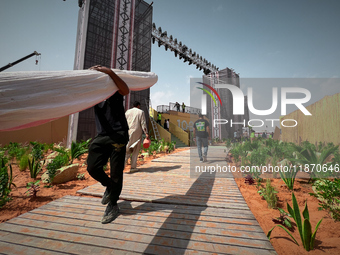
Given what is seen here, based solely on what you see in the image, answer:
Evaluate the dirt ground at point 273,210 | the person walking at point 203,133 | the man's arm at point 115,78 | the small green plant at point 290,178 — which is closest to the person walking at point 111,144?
the man's arm at point 115,78

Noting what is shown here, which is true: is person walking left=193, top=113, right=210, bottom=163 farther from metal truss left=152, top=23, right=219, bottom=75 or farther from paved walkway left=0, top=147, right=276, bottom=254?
metal truss left=152, top=23, right=219, bottom=75

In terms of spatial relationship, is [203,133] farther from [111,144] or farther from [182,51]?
[182,51]

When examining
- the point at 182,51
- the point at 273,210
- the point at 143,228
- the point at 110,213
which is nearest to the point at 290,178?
the point at 273,210

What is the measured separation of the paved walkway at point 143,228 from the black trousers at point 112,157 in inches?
17.0

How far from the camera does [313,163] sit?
3.64 m

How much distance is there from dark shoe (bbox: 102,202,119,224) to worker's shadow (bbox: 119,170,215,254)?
0.15 meters

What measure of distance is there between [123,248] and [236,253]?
3.14 feet

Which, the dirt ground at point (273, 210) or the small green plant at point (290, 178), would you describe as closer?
the dirt ground at point (273, 210)

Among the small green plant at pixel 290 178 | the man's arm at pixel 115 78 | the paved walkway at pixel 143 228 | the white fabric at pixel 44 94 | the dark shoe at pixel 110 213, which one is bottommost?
the paved walkway at pixel 143 228

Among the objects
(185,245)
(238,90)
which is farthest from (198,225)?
(238,90)

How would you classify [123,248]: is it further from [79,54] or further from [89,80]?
[79,54]

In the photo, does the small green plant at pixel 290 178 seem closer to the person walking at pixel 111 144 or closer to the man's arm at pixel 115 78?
the person walking at pixel 111 144

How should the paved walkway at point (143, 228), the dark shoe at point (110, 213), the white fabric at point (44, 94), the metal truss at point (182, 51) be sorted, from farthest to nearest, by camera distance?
the metal truss at point (182, 51), the dark shoe at point (110, 213), the paved walkway at point (143, 228), the white fabric at point (44, 94)

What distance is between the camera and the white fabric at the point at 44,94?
973 millimetres
